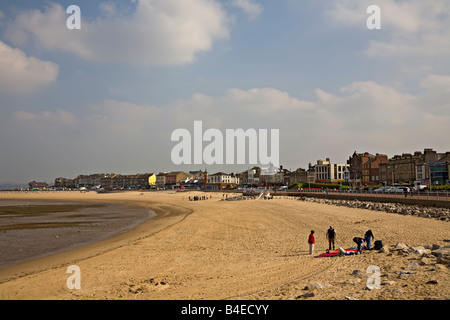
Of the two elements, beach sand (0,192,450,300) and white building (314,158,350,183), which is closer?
beach sand (0,192,450,300)

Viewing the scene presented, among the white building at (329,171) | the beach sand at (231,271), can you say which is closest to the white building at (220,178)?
the white building at (329,171)

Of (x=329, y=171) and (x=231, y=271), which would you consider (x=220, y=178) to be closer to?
(x=329, y=171)

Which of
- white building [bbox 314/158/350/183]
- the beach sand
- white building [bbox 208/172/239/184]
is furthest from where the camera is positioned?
white building [bbox 208/172/239/184]

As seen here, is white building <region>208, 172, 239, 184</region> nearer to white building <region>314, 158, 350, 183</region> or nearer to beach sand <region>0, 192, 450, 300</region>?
white building <region>314, 158, 350, 183</region>

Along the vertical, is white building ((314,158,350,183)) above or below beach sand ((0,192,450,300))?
above

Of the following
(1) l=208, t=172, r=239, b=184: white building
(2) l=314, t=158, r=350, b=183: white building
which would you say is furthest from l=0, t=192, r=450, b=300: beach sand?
(1) l=208, t=172, r=239, b=184: white building

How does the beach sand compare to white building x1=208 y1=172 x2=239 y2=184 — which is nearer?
the beach sand

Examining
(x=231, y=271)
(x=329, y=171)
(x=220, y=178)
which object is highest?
(x=329, y=171)

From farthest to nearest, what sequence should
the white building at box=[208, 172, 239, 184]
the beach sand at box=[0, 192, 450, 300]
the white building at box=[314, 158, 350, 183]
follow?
the white building at box=[208, 172, 239, 184] → the white building at box=[314, 158, 350, 183] → the beach sand at box=[0, 192, 450, 300]

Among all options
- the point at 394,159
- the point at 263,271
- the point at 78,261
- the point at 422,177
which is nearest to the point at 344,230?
the point at 263,271

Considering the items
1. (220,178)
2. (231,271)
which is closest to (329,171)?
(220,178)
